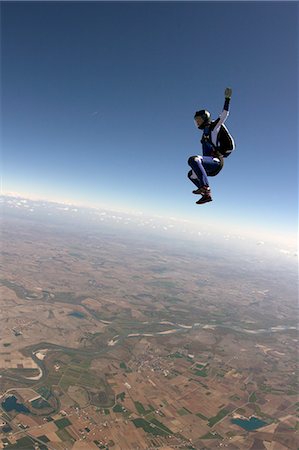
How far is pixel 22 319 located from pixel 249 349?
256 ft

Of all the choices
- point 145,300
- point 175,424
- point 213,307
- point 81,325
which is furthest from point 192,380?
point 213,307

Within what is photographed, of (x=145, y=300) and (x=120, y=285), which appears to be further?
(x=120, y=285)

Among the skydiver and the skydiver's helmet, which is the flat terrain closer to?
the skydiver

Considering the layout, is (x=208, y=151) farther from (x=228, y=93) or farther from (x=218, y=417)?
(x=218, y=417)

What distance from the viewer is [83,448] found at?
4231 centimetres

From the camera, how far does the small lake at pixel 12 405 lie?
49.2m

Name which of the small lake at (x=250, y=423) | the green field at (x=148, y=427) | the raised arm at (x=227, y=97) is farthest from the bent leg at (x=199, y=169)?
the small lake at (x=250, y=423)

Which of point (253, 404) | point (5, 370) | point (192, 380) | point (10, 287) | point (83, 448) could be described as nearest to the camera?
point (83, 448)

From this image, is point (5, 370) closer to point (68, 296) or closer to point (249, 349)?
point (68, 296)

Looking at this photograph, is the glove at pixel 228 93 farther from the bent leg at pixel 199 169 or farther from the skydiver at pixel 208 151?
the bent leg at pixel 199 169

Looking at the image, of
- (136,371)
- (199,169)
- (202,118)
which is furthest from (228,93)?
(136,371)

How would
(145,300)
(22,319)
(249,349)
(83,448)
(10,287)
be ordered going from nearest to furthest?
(83,448) → (22,319) → (249,349) → (10,287) → (145,300)

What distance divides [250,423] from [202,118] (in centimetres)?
6806

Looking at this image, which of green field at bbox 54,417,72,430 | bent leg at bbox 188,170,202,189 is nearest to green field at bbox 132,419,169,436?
green field at bbox 54,417,72,430
